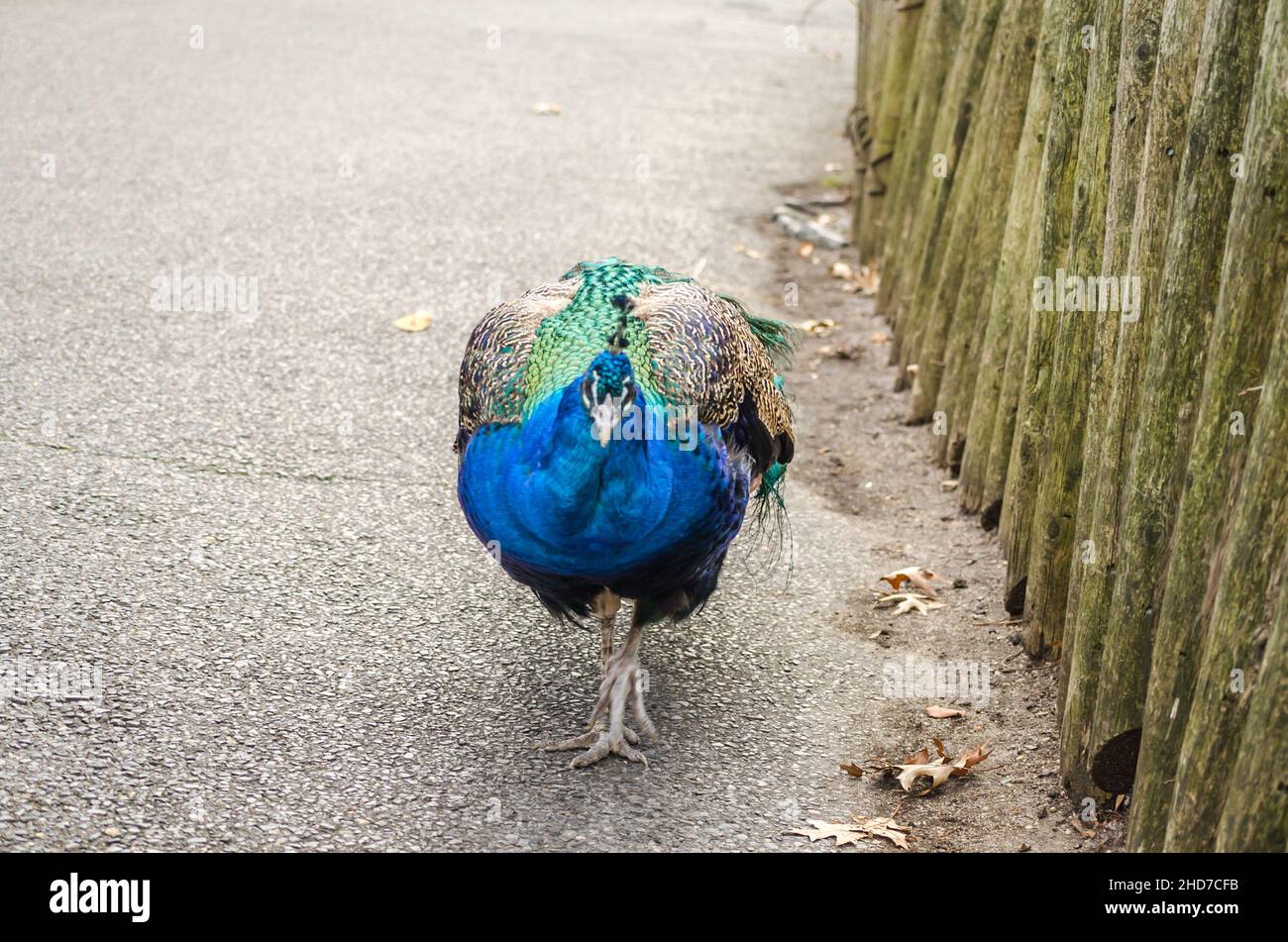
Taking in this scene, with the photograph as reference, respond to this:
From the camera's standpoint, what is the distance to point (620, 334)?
11.0ft

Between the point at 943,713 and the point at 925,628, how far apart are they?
20.6 inches

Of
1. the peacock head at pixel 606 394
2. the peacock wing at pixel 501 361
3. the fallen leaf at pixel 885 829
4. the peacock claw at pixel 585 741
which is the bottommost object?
the peacock claw at pixel 585 741

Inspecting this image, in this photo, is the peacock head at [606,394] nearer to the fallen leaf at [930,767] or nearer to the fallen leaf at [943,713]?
the fallen leaf at [930,767]

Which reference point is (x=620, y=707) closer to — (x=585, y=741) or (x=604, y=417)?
(x=585, y=741)

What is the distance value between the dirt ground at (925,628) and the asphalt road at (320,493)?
164mm

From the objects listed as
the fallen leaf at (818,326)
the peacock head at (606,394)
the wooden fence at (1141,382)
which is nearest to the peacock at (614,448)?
the peacock head at (606,394)

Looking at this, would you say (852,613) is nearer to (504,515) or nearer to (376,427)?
(504,515)

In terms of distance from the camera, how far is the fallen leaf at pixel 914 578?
4.78m

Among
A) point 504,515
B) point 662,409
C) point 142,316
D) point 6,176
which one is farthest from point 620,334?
point 6,176

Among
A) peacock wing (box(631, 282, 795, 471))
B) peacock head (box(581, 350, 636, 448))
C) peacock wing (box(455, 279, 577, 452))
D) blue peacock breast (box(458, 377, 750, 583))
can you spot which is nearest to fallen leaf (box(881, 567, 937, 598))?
peacock wing (box(631, 282, 795, 471))

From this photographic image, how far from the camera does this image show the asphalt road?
11.9 ft

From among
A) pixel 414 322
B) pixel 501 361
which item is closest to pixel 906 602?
pixel 501 361

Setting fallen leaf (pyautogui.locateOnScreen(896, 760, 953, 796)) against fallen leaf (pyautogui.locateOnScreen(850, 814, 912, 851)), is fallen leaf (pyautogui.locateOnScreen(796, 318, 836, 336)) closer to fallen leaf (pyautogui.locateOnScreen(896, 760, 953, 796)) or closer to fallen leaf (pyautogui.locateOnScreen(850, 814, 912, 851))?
fallen leaf (pyautogui.locateOnScreen(896, 760, 953, 796))

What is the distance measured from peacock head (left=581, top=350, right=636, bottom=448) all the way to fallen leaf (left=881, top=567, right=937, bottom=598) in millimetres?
1876
